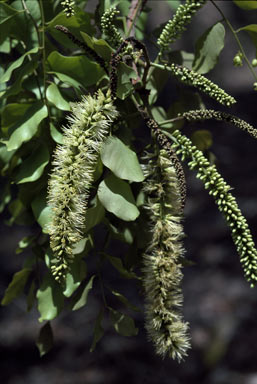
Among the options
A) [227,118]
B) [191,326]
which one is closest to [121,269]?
[227,118]

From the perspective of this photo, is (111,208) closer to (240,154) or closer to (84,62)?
(84,62)

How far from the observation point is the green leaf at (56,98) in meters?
0.88

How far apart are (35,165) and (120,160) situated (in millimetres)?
163

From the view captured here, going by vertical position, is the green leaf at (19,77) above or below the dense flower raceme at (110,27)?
below

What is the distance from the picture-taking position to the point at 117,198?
33.8 inches

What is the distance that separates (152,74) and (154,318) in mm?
449

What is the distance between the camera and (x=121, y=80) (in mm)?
807

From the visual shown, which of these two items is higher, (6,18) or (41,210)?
(6,18)

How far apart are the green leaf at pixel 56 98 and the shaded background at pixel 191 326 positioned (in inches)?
61.0

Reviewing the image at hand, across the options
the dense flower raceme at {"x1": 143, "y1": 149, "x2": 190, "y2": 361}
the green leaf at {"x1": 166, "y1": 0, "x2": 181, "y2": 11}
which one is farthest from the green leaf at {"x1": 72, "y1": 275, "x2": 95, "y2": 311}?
the green leaf at {"x1": 166, "y1": 0, "x2": 181, "y2": 11}

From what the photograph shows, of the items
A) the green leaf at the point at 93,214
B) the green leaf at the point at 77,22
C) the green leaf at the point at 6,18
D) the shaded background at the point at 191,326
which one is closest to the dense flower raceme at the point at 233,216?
the green leaf at the point at 93,214

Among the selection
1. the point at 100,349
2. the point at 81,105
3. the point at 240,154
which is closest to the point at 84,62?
the point at 81,105

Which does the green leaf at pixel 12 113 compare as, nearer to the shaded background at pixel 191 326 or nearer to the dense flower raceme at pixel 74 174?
the dense flower raceme at pixel 74 174

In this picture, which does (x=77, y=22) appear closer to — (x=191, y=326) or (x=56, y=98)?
(x=56, y=98)
